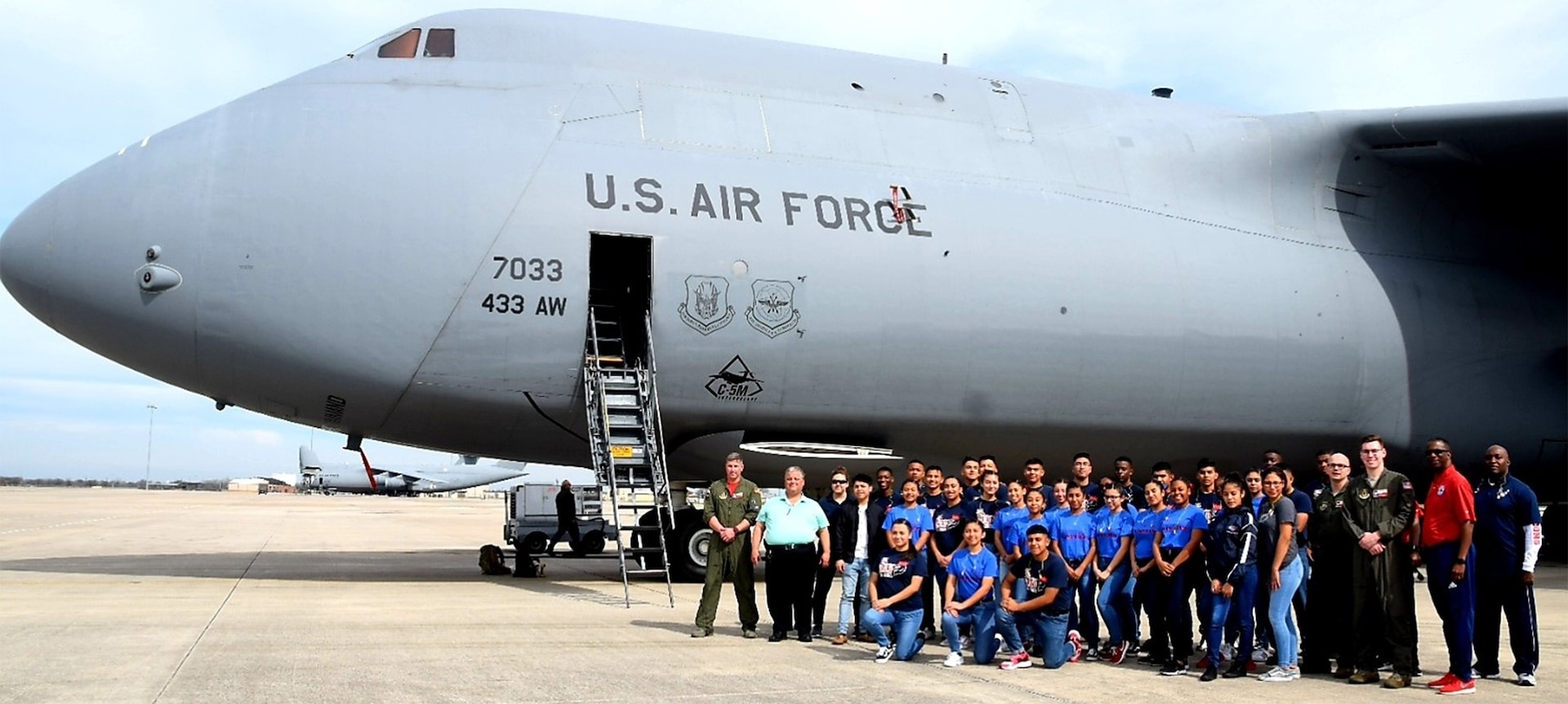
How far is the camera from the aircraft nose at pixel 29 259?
11.8 meters

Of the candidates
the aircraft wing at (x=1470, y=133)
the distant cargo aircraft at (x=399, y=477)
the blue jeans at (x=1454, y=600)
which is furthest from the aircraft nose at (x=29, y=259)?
the distant cargo aircraft at (x=399, y=477)

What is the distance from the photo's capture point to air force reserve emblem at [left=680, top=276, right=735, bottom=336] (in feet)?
40.6

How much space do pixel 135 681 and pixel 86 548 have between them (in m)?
16.3

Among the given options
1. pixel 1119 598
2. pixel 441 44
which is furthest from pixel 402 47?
pixel 1119 598

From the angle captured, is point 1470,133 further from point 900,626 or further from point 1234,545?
point 900,626

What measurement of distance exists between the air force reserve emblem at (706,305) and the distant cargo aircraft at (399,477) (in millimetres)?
79023

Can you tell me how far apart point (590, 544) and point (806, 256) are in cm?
827

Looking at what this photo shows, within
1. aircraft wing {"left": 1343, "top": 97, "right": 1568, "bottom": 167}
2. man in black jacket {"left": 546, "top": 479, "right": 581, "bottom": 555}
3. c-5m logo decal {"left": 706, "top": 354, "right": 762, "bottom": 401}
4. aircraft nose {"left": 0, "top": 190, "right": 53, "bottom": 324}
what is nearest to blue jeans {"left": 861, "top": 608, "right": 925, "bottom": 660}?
c-5m logo decal {"left": 706, "top": 354, "right": 762, "bottom": 401}

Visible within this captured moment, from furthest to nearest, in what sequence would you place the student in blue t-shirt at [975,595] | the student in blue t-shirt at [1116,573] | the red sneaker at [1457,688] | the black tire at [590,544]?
1. the black tire at [590,544]
2. the student in blue t-shirt at [1116,573]
3. the student in blue t-shirt at [975,595]
4. the red sneaker at [1457,688]

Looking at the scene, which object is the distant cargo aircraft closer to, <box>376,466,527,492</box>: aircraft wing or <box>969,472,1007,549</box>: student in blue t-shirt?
<box>376,466,527,492</box>: aircraft wing

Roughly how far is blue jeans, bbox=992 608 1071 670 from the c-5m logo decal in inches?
182

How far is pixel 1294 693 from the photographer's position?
7.79 m

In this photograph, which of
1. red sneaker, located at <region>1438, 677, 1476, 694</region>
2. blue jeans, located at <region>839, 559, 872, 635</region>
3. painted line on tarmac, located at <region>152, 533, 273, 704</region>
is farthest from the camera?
blue jeans, located at <region>839, 559, 872, 635</region>

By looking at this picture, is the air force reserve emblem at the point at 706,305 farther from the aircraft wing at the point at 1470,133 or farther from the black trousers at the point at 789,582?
the aircraft wing at the point at 1470,133
